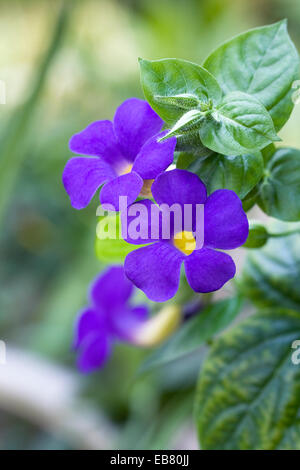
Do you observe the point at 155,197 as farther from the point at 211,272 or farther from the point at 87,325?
the point at 87,325

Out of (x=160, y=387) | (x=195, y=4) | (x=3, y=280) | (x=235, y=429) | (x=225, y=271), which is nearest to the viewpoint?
(x=225, y=271)

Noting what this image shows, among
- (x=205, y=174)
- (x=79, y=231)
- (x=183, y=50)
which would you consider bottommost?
(x=205, y=174)

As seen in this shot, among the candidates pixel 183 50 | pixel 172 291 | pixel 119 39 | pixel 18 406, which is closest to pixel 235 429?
pixel 172 291

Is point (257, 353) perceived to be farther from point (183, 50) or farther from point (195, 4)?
point (195, 4)

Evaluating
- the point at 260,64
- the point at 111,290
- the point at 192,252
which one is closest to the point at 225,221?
the point at 192,252

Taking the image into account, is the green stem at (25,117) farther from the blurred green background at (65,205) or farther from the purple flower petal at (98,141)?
the purple flower petal at (98,141)

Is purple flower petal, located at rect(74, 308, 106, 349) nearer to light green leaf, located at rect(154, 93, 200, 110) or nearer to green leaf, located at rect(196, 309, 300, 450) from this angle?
green leaf, located at rect(196, 309, 300, 450)
